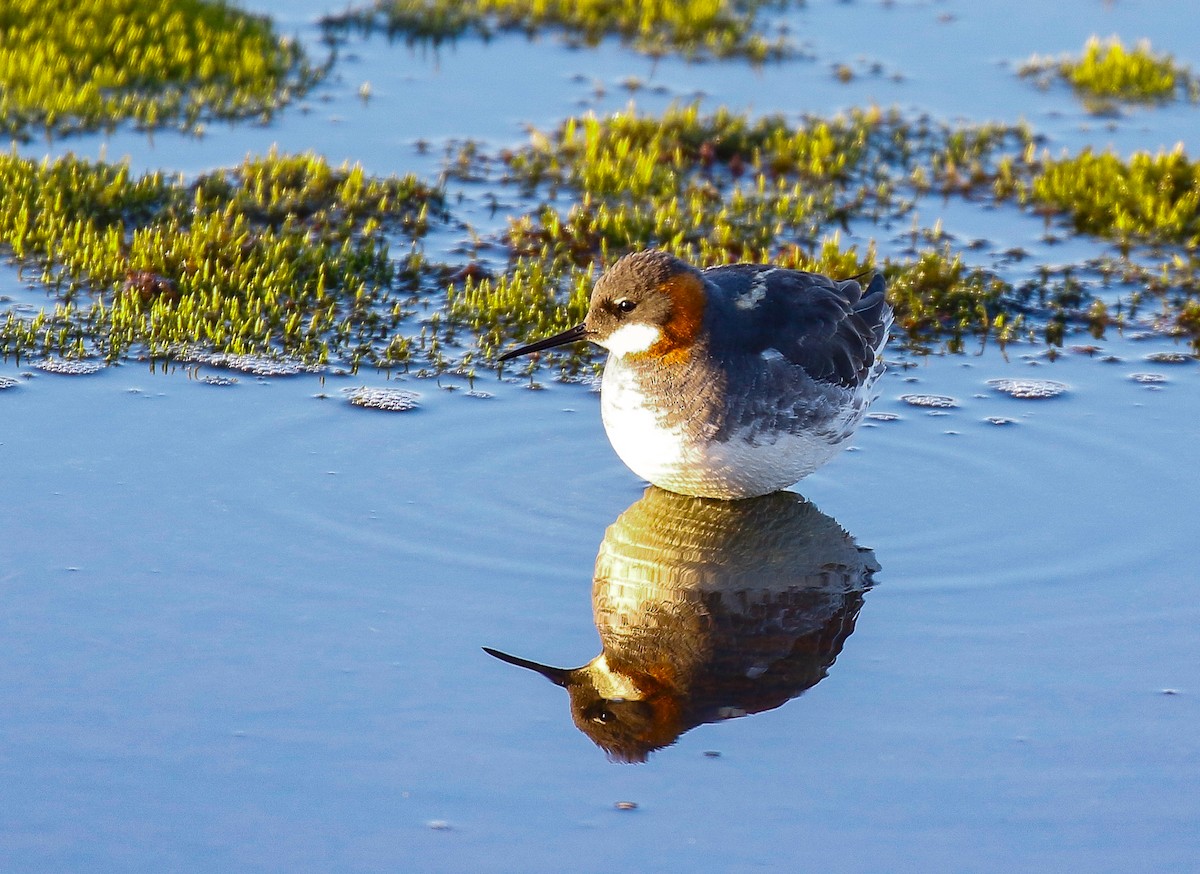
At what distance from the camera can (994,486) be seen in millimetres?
8242

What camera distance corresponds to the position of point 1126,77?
15773 mm

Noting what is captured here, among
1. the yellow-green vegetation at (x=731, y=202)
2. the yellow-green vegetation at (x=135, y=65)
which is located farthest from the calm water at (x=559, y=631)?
the yellow-green vegetation at (x=135, y=65)

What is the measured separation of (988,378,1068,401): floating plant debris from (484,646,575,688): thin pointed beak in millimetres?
4267

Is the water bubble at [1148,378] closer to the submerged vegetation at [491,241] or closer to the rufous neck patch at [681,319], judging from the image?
the submerged vegetation at [491,241]

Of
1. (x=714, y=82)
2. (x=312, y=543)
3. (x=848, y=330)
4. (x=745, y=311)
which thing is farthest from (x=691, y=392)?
(x=714, y=82)

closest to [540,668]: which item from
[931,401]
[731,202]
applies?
[931,401]

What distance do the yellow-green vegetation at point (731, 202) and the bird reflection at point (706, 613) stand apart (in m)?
2.36

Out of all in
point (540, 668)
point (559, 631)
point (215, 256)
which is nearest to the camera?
point (540, 668)

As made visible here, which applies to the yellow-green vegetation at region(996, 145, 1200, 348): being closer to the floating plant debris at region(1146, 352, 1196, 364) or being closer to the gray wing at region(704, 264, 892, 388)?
the floating plant debris at region(1146, 352, 1196, 364)

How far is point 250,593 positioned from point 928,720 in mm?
2762

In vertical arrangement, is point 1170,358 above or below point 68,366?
above

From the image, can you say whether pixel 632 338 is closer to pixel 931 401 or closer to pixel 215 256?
pixel 931 401

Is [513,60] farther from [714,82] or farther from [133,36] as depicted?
[133,36]

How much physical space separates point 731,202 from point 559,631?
642 centimetres
